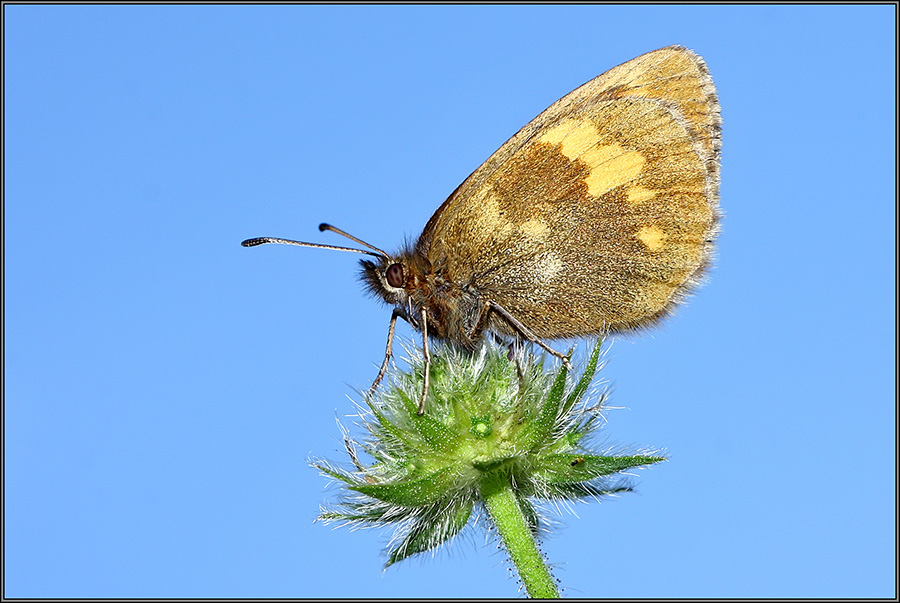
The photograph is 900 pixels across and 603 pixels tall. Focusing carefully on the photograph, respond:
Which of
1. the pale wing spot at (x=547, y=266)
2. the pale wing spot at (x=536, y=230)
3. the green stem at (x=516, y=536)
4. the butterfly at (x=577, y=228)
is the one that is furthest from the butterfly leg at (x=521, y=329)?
the green stem at (x=516, y=536)

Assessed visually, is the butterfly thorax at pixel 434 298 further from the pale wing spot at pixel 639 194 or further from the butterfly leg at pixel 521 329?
the pale wing spot at pixel 639 194

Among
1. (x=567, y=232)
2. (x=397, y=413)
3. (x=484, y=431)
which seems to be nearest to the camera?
(x=484, y=431)

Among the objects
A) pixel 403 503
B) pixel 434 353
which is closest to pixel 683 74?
pixel 434 353

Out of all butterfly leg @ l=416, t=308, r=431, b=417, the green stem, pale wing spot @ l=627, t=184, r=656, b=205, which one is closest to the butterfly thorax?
butterfly leg @ l=416, t=308, r=431, b=417

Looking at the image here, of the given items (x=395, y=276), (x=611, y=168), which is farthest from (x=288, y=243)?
(x=611, y=168)

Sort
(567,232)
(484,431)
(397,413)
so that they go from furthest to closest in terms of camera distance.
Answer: (567,232) → (397,413) → (484,431)

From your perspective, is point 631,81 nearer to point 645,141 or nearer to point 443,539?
point 645,141

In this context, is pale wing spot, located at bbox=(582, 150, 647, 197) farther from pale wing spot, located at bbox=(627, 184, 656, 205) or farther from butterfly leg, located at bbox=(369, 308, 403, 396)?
butterfly leg, located at bbox=(369, 308, 403, 396)

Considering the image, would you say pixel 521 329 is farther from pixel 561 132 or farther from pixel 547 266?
pixel 561 132
